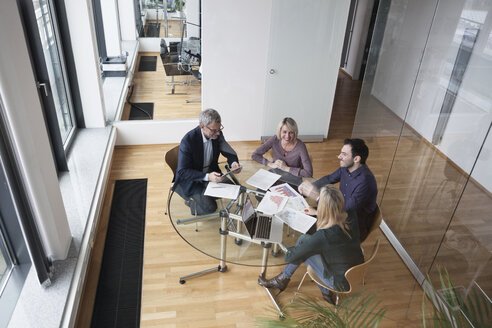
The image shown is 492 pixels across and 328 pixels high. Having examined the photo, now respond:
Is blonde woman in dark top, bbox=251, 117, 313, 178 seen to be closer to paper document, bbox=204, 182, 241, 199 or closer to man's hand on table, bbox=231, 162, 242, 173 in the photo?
man's hand on table, bbox=231, 162, 242, 173

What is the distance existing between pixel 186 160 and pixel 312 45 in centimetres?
303

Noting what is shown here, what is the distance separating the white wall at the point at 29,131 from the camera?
2500 millimetres

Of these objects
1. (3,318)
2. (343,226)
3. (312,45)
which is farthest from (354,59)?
(3,318)

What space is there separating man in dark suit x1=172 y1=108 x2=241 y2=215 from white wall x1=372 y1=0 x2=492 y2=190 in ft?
6.07

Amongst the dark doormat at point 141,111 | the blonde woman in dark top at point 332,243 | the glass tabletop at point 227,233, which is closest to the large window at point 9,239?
the glass tabletop at point 227,233

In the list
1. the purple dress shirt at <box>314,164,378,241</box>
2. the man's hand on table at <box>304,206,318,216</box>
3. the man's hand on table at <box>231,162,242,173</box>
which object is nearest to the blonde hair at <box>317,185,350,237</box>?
the man's hand on table at <box>304,206,318,216</box>

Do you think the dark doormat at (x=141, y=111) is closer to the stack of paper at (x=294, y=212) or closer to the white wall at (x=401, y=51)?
the stack of paper at (x=294, y=212)

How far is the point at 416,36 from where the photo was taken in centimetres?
375

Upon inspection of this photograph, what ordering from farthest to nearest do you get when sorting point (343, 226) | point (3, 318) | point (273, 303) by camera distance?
1. point (273, 303)
2. point (343, 226)
3. point (3, 318)

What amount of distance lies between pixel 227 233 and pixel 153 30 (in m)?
4.63

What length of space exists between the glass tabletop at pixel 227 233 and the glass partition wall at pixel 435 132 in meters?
1.41

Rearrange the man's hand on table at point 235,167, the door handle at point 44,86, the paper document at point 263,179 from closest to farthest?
the paper document at point 263,179 < the man's hand on table at point 235,167 < the door handle at point 44,86

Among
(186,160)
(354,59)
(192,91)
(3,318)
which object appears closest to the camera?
(3,318)

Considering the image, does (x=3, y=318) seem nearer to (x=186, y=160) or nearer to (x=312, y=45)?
(x=186, y=160)
